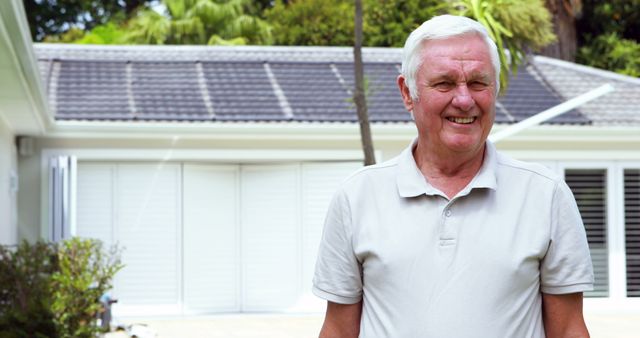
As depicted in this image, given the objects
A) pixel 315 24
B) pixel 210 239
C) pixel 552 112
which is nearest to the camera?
pixel 552 112

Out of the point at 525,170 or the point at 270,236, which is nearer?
the point at 525,170

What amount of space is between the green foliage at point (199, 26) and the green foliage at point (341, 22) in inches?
21.1

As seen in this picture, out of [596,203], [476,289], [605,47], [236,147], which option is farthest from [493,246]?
[605,47]

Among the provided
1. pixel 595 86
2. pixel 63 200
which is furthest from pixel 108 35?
pixel 63 200

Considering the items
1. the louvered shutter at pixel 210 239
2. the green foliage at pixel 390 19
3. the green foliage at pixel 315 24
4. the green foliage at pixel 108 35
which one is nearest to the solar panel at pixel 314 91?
the louvered shutter at pixel 210 239

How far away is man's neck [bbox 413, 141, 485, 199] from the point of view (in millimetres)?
2350

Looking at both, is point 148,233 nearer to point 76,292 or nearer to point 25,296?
point 76,292

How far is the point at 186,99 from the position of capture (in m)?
14.9

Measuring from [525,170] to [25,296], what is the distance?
732cm

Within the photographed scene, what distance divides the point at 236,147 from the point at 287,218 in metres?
1.15

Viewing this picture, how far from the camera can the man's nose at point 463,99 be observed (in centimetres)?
226

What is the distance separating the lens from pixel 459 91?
2279 millimetres

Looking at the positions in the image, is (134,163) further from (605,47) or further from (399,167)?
(605,47)

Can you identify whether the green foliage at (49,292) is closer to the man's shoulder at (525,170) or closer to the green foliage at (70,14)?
the man's shoulder at (525,170)
